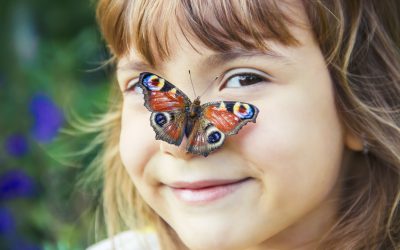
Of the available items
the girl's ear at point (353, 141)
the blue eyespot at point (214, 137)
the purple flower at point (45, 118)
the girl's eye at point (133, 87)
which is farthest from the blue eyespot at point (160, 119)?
the purple flower at point (45, 118)

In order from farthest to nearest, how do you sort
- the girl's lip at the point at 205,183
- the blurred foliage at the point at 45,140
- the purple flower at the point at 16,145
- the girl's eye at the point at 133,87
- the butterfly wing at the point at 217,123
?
the purple flower at the point at 16,145
the blurred foliage at the point at 45,140
the girl's eye at the point at 133,87
the girl's lip at the point at 205,183
the butterfly wing at the point at 217,123

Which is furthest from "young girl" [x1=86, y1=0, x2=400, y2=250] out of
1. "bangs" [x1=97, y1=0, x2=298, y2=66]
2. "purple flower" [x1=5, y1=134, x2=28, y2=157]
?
"purple flower" [x1=5, y1=134, x2=28, y2=157]

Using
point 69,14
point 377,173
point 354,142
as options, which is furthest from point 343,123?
point 69,14

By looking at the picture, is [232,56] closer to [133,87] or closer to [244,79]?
[244,79]

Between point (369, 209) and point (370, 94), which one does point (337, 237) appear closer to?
point (369, 209)

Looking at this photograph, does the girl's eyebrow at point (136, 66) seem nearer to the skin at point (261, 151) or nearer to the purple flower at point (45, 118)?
the skin at point (261, 151)

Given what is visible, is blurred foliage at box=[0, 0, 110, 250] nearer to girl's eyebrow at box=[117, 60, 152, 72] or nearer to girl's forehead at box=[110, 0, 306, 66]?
girl's eyebrow at box=[117, 60, 152, 72]

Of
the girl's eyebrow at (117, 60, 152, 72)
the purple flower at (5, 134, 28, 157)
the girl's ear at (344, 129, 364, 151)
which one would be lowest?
the girl's ear at (344, 129, 364, 151)
